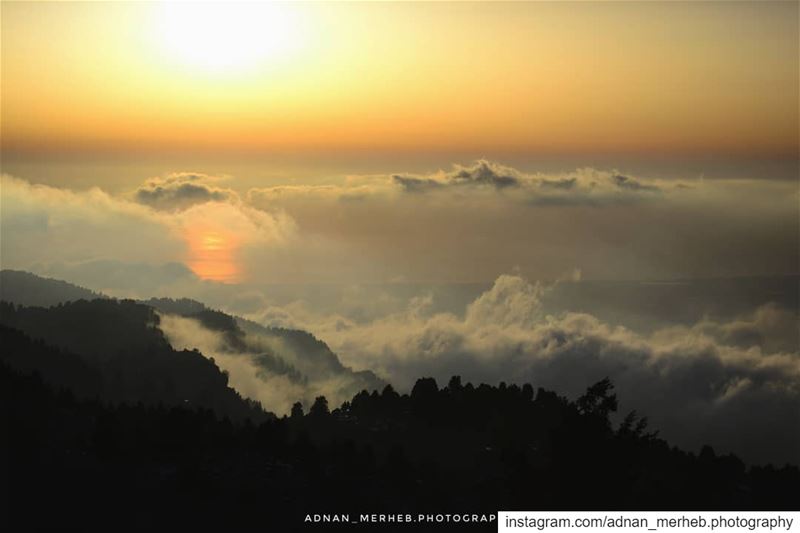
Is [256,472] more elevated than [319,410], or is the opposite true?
[319,410]

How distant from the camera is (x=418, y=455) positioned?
15500 cm

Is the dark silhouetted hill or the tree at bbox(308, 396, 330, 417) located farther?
the tree at bbox(308, 396, 330, 417)

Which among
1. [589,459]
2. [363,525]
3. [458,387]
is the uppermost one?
[458,387]

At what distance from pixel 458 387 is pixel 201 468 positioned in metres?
53.1

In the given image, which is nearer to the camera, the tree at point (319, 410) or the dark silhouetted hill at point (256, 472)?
the dark silhouetted hill at point (256, 472)

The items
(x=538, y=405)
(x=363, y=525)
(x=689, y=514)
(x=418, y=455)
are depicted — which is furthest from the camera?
(x=538, y=405)

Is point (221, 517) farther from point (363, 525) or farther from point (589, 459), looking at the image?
point (589, 459)

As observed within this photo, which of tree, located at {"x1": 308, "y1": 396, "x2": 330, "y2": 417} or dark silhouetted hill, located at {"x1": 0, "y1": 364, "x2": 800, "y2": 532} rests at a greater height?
tree, located at {"x1": 308, "y1": 396, "x2": 330, "y2": 417}

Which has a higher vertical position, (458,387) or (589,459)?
(458,387)

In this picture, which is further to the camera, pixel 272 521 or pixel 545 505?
pixel 272 521

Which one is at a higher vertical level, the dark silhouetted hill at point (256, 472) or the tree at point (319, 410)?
the tree at point (319, 410)

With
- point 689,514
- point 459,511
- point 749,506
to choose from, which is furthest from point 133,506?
point 749,506

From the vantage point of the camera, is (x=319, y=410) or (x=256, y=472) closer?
(x=256, y=472)

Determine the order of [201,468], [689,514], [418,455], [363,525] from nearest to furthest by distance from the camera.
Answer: [689,514] < [363,525] < [201,468] < [418,455]
